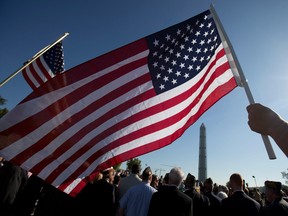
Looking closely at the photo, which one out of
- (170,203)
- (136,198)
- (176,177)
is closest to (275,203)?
(176,177)

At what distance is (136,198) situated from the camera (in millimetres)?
4469

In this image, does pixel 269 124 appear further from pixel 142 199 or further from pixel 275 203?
pixel 275 203

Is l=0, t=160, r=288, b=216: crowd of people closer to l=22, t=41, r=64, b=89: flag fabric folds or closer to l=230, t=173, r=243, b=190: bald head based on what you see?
l=230, t=173, r=243, b=190: bald head

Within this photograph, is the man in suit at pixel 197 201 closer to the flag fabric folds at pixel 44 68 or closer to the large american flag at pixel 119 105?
the large american flag at pixel 119 105

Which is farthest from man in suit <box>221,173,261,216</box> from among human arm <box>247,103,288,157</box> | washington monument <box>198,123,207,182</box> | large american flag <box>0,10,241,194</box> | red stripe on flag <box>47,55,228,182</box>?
Result: washington monument <box>198,123,207,182</box>

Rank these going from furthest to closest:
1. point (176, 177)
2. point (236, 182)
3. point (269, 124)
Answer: point (236, 182)
point (176, 177)
point (269, 124)

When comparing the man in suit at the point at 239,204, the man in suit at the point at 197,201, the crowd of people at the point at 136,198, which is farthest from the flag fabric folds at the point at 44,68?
the man in suit at the point at 239,204

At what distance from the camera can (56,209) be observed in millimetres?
5840

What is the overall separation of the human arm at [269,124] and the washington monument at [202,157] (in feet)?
252

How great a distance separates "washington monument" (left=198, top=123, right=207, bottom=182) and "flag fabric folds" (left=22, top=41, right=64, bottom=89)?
235 feet

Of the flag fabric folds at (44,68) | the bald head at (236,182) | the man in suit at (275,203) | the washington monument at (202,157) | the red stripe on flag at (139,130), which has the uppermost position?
the washington monument at (202,157)

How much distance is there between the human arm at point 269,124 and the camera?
4.83 feet

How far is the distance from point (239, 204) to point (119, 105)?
275 centimetres

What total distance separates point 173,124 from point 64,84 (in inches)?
67.8
